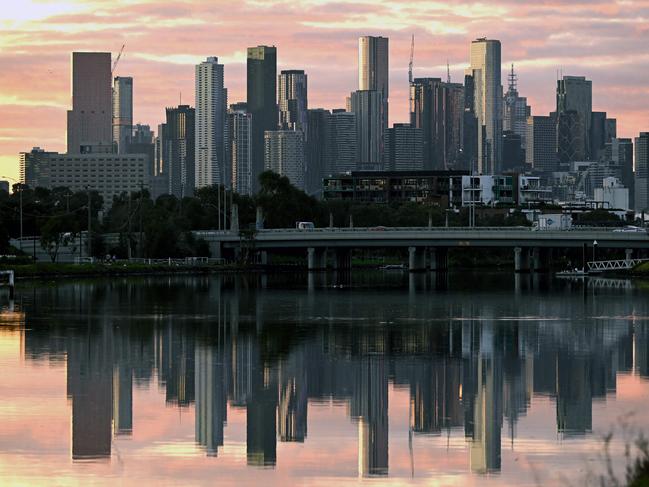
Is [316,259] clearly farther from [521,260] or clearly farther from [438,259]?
[521,260]

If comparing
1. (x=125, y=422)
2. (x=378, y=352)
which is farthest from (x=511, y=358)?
(x=125, y=422)

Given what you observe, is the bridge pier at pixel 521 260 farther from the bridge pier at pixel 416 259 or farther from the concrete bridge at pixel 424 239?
the bridge pier at pixel 416 259

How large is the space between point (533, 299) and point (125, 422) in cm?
6185

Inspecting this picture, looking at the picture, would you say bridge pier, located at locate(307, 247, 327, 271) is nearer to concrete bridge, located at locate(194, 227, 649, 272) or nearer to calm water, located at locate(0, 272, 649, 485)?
concrete bridge, located at locate(194, 227, 649, 272)

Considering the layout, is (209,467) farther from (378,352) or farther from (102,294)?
(102,294)

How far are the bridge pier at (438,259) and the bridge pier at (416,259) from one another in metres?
7.82

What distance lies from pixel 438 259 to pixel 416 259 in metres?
12.2

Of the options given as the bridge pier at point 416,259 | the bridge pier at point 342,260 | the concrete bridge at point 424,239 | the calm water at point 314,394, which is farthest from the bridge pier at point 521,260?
the calm water at point 314,394

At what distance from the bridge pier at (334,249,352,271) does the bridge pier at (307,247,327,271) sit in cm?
149

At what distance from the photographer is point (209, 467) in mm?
28641

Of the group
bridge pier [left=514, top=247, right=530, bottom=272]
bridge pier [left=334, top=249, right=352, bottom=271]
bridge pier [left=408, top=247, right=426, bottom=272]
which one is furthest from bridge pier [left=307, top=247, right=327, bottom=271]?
bridge pier [left=514, top=247, right=530, bottom=272]

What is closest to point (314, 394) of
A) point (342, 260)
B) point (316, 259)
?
point (316, 259)

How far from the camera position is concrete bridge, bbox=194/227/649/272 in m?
144

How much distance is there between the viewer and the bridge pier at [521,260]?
170m
